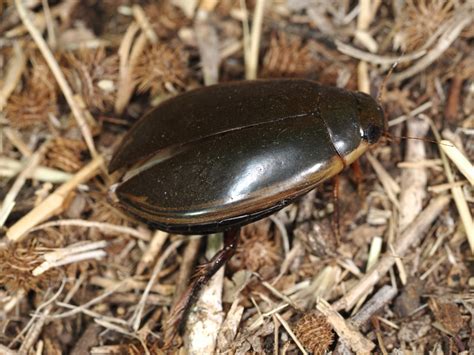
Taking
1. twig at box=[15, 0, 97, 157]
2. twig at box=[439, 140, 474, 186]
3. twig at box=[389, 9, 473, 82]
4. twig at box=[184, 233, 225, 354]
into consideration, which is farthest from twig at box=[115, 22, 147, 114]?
twig at box=[439, 140, 474, 186]

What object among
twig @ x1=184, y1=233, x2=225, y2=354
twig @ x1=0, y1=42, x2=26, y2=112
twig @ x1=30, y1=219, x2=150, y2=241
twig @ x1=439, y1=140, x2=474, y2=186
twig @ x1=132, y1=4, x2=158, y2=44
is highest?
twig @ x1=132, y1=4, x2=158, y2=44

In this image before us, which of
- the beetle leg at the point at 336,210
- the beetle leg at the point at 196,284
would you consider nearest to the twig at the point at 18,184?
the beetle leg at the point at 196,284

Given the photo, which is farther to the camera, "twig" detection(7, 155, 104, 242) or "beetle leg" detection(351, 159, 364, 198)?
"beetle leg" detection(351, 159, 364, 198)

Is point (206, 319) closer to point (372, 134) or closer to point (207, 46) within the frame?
point (372, 134)

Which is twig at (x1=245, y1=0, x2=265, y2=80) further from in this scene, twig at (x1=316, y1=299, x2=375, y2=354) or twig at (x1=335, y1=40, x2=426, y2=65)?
twig at (x1=316, y1=299, x2=375, y2=354)

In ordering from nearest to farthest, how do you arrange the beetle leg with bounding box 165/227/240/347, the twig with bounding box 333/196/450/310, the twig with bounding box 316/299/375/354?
the twig with bounding box 316/299/375/354
the beetle leg with bounding box 165/227/240/347
the twig with bounding box 333/196/450/310

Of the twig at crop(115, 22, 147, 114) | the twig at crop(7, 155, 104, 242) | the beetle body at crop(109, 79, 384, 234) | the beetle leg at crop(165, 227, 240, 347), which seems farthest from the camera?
the twig at crop(115, 22, 147, 114)
